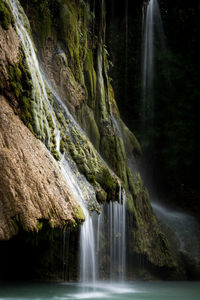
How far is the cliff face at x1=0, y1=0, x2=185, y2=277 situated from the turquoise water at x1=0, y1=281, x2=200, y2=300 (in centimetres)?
161

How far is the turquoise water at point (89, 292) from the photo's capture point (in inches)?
261

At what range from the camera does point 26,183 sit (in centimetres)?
523

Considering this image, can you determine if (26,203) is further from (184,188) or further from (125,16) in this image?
(125,16)

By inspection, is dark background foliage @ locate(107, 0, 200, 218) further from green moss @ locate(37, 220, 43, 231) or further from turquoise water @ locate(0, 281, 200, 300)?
green moss @ locate(37, 220, 43, 231)

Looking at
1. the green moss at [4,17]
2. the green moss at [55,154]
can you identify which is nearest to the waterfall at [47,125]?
the green moss at [55,154]

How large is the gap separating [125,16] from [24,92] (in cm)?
1541

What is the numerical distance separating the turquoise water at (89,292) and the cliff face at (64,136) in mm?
1609

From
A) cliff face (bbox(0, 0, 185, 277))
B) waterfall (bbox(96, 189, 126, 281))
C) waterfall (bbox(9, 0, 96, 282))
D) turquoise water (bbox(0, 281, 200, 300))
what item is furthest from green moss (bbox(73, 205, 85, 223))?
waterfall (bbox(96, 189, 126, 281))

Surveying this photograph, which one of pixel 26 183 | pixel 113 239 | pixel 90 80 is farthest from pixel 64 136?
pixel 90 80

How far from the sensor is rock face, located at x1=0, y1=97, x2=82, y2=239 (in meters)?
4.92

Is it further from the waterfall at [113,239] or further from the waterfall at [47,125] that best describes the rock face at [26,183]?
the waterfall at [113,239]

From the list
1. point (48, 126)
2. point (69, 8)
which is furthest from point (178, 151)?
point (48, 126)

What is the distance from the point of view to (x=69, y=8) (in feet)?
33.3

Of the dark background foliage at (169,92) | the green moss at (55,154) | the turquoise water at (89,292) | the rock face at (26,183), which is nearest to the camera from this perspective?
the rock face at (26,183)
